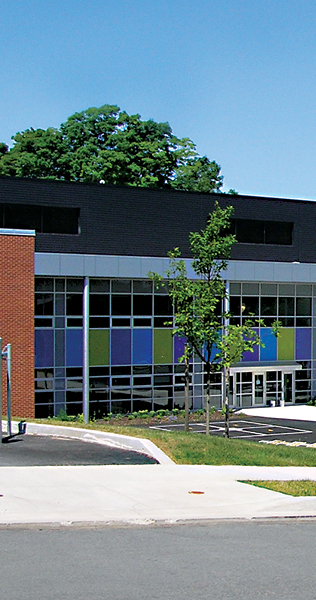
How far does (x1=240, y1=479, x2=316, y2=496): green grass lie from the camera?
13.8 metres

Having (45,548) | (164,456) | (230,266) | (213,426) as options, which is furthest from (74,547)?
(230,266)

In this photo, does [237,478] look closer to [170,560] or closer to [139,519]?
[139,519]

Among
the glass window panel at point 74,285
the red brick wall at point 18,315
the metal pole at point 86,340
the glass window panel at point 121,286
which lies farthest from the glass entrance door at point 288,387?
the red brick wall at point 18,315

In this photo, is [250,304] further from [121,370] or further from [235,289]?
[121,370]

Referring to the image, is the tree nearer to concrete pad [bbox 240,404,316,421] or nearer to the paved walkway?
the paved walkway

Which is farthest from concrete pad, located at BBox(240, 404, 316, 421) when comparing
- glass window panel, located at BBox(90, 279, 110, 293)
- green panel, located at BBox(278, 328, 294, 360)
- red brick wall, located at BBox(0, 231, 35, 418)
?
red brick wall, located at BBox(0, 231, 35, 418)

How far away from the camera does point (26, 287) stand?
32.3 meters

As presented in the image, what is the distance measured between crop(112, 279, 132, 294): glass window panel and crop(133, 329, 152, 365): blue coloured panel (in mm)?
2078

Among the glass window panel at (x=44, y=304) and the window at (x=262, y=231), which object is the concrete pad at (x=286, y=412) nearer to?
the window at (x=262, y=231)

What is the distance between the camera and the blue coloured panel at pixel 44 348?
119 ft

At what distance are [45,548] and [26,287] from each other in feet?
76.6

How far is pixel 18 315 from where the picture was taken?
31.8 meters

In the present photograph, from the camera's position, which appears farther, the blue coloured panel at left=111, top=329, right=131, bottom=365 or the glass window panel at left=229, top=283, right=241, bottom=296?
the glass window panel at left=229, top=283, right=241, bottom=296

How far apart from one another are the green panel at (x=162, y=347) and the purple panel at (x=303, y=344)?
28.1 ft
